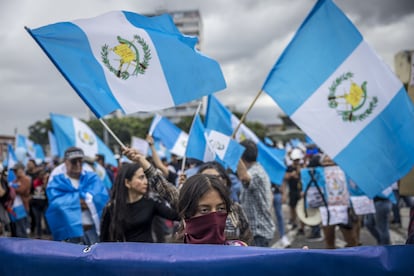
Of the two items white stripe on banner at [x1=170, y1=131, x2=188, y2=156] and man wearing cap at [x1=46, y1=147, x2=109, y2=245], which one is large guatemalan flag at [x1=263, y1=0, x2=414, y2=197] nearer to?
man wearing cap at [x1=46, y1=147, x2=109, y2=245]

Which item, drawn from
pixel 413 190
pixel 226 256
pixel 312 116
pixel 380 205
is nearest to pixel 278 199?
pixel 380 205

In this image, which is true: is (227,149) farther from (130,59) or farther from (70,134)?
(70,134)

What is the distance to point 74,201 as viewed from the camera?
4586 mm

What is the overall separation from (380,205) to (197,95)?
3401 millimetres

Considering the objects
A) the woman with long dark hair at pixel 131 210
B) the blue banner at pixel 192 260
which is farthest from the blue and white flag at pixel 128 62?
the blue banner at pixel 192 260

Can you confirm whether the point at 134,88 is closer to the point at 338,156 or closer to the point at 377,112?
the point at 338,156

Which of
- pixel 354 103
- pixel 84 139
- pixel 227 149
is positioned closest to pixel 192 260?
pixel 354 103

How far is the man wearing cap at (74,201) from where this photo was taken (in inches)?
178

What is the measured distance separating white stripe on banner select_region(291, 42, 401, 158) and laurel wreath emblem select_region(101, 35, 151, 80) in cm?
141

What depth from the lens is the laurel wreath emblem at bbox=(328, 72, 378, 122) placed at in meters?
3.78

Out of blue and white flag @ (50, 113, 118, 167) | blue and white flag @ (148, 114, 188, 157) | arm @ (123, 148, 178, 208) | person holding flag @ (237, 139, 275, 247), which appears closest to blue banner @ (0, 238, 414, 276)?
arm @ (123, 148, 178, 208)

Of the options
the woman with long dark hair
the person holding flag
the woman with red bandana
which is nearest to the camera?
the woman with red bandana

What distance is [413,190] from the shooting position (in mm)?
3115

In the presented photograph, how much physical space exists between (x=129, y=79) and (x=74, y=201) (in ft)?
6.06
